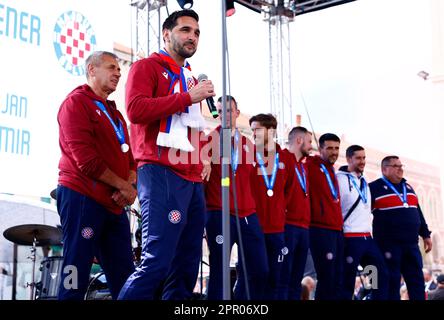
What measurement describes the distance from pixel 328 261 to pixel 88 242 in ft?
9.82

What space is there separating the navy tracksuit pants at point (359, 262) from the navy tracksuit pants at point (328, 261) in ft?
0.45

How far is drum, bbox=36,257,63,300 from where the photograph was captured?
5539mm

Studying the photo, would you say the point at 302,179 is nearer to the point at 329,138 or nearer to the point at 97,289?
the point at 329,138

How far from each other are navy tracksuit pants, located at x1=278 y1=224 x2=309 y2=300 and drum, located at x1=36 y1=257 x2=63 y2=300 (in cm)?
208

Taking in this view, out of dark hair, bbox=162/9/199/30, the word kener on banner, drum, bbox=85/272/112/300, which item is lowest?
drum, bbox=85/272/112/300

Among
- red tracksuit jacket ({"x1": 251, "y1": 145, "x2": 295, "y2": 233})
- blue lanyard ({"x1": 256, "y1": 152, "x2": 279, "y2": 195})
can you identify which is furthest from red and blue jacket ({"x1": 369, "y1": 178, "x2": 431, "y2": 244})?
blue lanyard ({"x1": 256, "y1": 152, "x2": 279, "y2": 195})

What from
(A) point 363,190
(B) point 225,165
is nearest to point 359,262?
(A) point 363,190

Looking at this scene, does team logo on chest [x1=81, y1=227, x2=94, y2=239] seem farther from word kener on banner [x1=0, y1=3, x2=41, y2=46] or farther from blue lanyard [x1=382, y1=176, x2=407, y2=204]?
blue lanyard [x1=382, y1=176, x2=407, y2=204]

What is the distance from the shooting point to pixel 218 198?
4648mm

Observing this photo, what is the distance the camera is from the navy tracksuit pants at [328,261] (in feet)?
18.4

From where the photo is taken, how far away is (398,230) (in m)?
6.09

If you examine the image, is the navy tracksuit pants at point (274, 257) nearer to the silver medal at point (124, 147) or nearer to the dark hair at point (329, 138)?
the dark hair at point (329, 138)

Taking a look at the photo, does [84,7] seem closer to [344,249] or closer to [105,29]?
[105,29]
